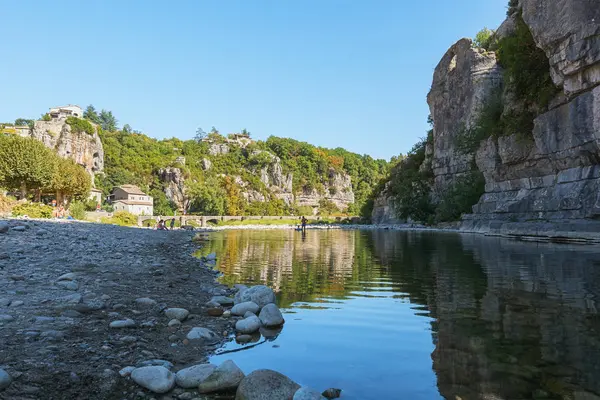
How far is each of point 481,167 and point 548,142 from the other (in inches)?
613

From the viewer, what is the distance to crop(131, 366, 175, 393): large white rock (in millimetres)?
4598

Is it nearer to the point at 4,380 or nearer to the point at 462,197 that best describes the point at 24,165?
the point at 462,197

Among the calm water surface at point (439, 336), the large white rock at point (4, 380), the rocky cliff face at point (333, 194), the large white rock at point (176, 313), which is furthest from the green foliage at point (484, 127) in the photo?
the rocky cliff face at point (333, 194)

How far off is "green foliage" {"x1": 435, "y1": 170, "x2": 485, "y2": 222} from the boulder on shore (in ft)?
168

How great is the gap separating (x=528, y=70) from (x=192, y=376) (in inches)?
1639

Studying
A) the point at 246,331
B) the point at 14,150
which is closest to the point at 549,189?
the point at 246,331

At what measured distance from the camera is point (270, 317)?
25.7 feet

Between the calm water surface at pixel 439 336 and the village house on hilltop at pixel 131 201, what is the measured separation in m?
89.5

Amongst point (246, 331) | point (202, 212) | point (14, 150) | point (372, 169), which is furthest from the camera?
point (372, 169)

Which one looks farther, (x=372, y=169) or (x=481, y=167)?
(x=372, y=169)

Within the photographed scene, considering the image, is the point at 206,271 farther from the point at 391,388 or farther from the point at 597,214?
the point at 597,214

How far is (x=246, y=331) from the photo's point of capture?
7258 millimetres

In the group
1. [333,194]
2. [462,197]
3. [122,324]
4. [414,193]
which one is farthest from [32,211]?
[333,194]

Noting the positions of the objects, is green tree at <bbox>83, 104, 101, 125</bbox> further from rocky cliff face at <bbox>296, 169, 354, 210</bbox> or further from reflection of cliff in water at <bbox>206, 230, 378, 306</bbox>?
reflection of cliff in water at <bbox>206, 230, 378, 306</bbox>
